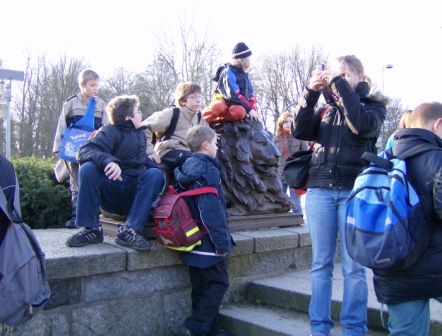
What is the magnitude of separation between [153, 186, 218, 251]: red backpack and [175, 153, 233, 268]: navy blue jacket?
0.06 m

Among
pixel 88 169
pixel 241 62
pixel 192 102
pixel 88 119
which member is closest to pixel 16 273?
pixel 88 169

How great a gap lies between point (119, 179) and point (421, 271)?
2291mm

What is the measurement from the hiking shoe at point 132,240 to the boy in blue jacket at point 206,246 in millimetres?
339

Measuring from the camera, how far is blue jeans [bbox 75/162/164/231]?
152 inches

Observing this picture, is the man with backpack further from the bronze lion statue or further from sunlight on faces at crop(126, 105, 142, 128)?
the bronze lion statue

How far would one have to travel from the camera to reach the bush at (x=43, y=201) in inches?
233

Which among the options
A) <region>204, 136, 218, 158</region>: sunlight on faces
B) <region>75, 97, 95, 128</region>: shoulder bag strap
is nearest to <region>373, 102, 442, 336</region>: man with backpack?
<region>204, 136, 218, 158</region>: sunlight on faces

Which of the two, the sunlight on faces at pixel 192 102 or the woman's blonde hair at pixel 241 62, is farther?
the woman's blonde hair at pixel 241 62

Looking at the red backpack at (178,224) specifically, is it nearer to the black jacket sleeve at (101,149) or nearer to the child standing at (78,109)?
the black jacket sleeve at (101,149)

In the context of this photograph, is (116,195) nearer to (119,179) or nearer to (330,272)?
(119,179)

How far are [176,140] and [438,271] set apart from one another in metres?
2.99

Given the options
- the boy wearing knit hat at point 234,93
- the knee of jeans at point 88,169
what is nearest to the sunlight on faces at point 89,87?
the boy wearing knit hat at point 234,93

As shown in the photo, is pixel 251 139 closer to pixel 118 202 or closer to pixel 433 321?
pixel 118 202

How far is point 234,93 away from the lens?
5.56 metres
